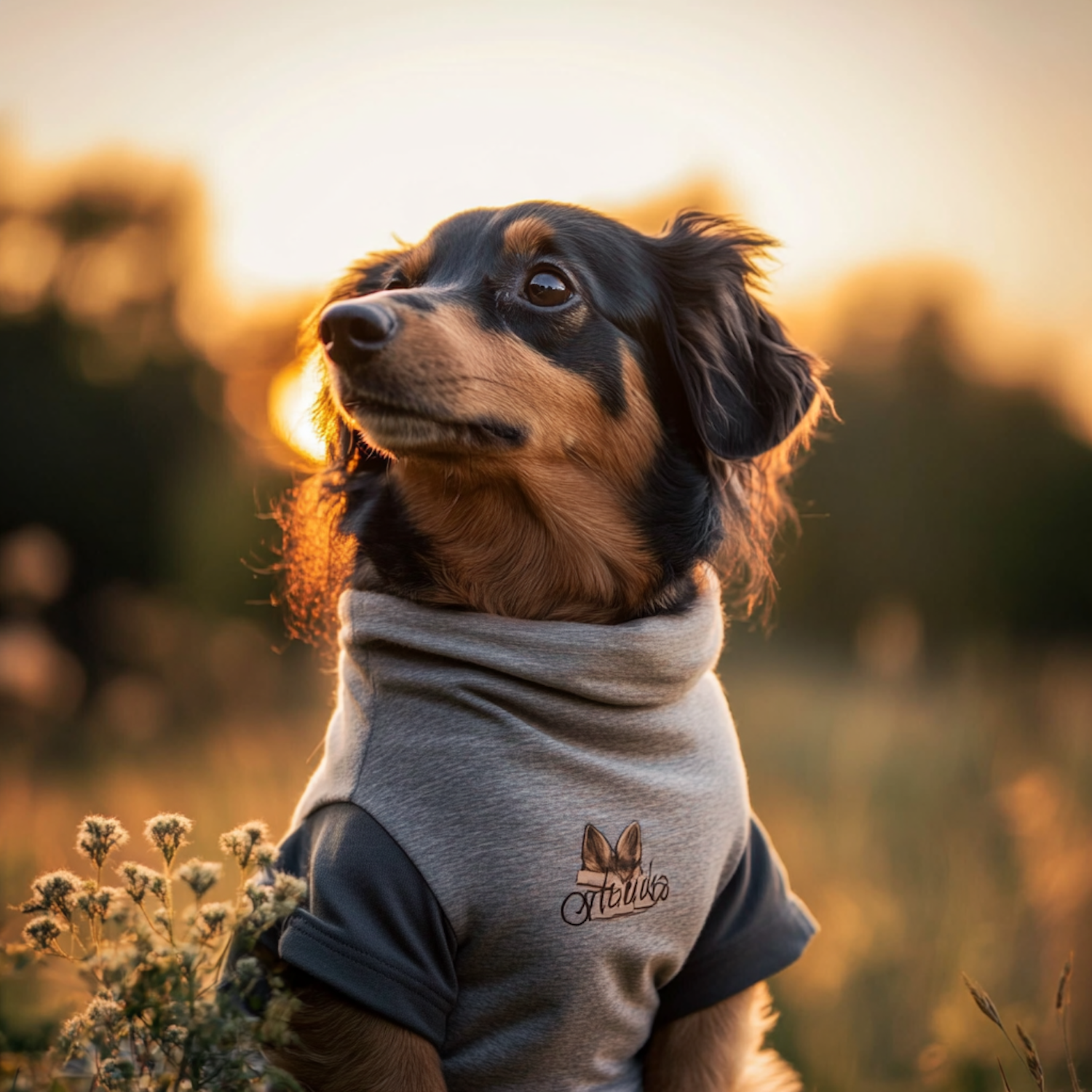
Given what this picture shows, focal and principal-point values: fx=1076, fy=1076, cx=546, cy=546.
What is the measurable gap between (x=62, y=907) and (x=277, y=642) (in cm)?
579

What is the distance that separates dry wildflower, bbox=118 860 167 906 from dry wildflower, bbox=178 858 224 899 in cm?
6

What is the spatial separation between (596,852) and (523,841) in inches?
6.8

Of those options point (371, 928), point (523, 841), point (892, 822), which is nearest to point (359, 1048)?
point (371, 928)

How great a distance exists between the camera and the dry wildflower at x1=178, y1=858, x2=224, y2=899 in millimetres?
1653

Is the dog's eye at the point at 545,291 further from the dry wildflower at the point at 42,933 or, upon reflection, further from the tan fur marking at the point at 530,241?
the dry wildflower at the point at 42,933

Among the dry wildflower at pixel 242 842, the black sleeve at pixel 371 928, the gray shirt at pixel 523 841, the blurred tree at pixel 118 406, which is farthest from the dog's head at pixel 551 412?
the blurred tree at pixel 118 406

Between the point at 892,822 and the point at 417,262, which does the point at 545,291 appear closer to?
the point at 417,262

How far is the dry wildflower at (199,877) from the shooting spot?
1.65 meters

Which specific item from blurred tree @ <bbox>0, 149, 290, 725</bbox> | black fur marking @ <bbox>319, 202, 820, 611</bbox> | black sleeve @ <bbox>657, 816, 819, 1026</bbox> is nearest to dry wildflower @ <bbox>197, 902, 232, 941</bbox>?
black fur marking @ <bbox>319, 202, 820, 611</bbox>

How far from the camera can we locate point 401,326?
2.25 metres

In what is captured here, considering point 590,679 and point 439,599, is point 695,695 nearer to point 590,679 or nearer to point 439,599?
point 590,679

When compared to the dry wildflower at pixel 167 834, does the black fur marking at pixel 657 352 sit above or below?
above

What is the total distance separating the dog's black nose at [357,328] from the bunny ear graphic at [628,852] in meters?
1.10

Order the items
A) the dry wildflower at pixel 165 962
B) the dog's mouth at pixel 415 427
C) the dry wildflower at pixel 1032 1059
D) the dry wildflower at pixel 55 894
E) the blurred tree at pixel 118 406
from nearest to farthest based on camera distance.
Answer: the dry wildflower at pixel 165 962, the dry wildflower at pixel 55 894, the dry wildflower at pixel 1032 1059, the dog's mouth at pixel 415 427, the blurred tree at pixel 118 406
